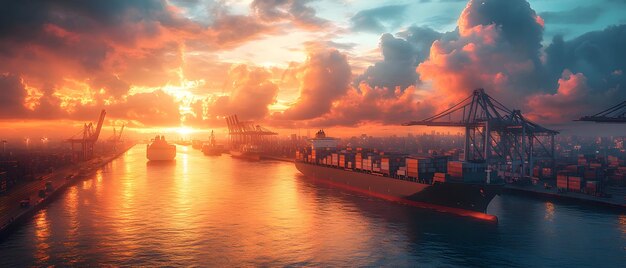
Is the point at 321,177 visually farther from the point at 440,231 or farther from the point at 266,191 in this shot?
the point at 440,231

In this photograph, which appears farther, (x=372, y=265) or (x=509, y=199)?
(x=509, y=199)

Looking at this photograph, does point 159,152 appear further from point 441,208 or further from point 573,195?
point 573,195

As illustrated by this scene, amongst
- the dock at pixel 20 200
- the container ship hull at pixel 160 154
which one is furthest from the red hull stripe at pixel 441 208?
the container ship hull at pixel 160 154

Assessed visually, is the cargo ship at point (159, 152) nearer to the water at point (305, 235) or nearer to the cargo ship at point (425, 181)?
the water at point (305, 235)

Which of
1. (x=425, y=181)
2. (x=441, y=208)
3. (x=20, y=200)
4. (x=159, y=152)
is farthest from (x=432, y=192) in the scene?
(x=159, y=152)

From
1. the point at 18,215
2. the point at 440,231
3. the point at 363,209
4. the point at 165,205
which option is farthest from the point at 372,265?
the point at 18,215

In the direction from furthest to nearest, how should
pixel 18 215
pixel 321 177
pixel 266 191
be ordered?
pixel 321 177, pixel 266 191, pixel 18 215
